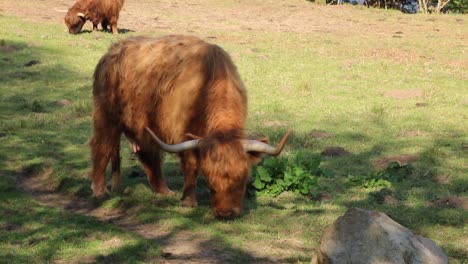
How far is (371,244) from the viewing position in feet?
18.9

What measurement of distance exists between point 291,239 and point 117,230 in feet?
6.31

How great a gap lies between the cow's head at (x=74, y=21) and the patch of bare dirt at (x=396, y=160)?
14.8 meters

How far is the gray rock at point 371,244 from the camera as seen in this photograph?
5.68 metres

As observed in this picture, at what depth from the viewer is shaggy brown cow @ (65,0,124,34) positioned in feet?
76.9

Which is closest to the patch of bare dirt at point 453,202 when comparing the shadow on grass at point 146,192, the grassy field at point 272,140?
the grassy field at point 272,140

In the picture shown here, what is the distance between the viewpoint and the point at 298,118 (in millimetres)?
14031

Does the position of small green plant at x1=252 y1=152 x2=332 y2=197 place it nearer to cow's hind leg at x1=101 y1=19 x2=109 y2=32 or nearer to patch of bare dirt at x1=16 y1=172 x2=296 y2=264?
patch of bare dirt at x1=16 y1=172 x2=296 y2=264

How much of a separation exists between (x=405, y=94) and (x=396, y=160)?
530 cm

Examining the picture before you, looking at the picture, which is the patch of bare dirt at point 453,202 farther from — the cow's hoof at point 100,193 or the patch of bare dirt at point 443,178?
the cow's hoof at point 100,193

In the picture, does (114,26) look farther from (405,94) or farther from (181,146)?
(181,146)

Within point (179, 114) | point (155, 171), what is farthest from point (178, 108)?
point (155, 171)

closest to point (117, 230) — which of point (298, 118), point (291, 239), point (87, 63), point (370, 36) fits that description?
point (291, 239)

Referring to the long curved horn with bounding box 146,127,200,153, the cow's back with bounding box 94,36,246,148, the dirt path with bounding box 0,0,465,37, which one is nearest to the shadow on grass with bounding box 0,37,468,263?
the long curved horn with bounding box 146,127,200,153

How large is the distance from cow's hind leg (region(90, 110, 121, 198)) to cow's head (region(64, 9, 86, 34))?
14.4 m
